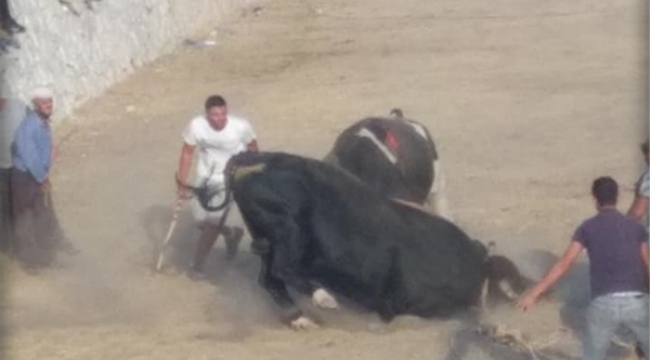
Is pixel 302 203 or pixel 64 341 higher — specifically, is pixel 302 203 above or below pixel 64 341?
above

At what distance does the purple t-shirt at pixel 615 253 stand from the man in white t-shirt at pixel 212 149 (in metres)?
4.33

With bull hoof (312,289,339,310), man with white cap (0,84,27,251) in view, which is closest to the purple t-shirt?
bull hoof (312,289,339,310)

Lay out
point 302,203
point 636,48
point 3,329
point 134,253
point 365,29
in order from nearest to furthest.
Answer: point 302,203
point 3,329
point 134,253
point 636,48
point 365,29

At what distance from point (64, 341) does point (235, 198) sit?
1691 millimetres

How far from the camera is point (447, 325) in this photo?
14227mm

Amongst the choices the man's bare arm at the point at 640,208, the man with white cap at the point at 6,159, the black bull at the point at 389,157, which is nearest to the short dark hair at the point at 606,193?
the man's bare arm at the point at 640,208

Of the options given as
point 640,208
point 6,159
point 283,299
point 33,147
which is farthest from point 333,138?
point 640,208

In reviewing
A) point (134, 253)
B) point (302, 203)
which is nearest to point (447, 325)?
point (302, 203)

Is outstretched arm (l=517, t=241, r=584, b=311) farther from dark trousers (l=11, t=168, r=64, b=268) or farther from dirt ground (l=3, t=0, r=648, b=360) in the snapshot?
dark trousers (l=11, t=168, r=64, b=268)

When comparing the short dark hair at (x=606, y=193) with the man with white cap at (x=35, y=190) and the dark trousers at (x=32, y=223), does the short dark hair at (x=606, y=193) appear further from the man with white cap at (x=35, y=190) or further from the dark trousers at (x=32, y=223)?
the dark trousers at (x=32, y=223)

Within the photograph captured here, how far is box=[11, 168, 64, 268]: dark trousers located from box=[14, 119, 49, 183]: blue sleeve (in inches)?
4.0

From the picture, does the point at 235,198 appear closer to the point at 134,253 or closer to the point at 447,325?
the point at 447,325

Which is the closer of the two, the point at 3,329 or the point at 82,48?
the point at 3,329

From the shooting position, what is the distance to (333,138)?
866 inches
